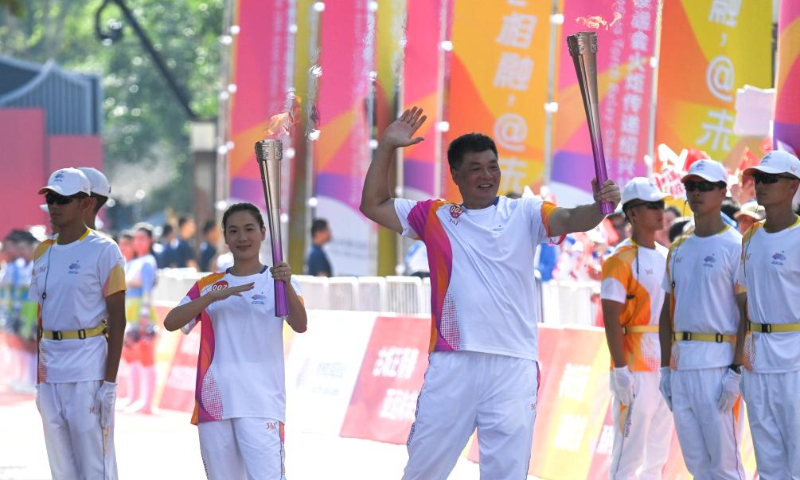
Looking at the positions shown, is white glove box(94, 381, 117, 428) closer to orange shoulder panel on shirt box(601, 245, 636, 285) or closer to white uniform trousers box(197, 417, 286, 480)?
white uniform trousers box(197, 417, 286, 480)

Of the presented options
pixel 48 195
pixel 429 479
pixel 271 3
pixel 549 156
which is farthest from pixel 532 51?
pixel 429 479

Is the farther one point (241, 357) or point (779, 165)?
point (779, 165)

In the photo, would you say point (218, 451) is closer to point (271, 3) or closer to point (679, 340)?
point (679, 340)

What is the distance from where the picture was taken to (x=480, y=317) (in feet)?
20.3

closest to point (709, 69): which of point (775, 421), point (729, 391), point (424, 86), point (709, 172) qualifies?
point (424, 86)

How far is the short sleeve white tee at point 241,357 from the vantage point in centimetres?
678

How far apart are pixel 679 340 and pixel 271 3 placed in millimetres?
10348

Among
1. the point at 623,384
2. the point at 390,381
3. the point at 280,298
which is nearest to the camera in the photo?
the point at 280,298

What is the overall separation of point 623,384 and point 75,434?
2813mm

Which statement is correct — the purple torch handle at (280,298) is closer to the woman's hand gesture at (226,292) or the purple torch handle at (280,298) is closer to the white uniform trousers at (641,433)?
the woman's hand gesture at (226,292)

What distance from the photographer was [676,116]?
1127 centimetres

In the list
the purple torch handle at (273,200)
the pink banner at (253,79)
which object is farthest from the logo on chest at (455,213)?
the pink banner at (253,79)

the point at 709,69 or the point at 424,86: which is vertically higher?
the point at 709,69

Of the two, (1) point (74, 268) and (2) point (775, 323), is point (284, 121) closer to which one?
(1) point (74, 268)
